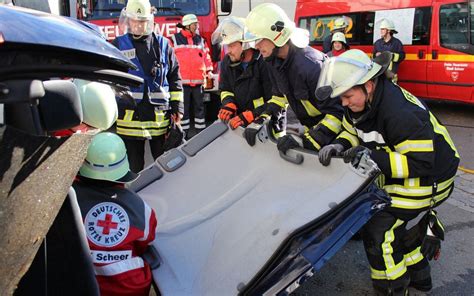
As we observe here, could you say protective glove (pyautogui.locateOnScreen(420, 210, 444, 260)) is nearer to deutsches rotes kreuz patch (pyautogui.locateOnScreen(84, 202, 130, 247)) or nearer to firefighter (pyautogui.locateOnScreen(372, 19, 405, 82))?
deutsches rotes kreuz patch (pyautogui.locateOnScreen(84, 202, 130, 247))

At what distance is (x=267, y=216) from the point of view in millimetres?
2420

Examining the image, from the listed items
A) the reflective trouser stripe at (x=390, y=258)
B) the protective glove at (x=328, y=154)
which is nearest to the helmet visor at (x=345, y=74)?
the protective glove at (x=328, y=154)

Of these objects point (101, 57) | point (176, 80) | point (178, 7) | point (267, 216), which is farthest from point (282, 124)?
point (178, 7)

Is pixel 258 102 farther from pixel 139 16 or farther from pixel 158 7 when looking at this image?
pixel 158 7

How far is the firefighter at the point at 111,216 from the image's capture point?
1.82 m

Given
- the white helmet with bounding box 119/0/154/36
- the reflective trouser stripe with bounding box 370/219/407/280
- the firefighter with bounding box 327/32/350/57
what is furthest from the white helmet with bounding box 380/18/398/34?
the reflective trouser stripe with bounding box 370/219/407/280

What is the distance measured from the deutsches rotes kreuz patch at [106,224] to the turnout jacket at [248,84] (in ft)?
6.38

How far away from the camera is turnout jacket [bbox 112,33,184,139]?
11.5 feet

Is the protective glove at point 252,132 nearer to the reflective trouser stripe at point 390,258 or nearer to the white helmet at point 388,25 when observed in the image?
the reflective trouser stripe at point 390,258

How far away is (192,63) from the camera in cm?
593

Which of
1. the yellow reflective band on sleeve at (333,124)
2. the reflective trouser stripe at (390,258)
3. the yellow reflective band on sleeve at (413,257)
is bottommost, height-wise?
the yellow reflective band on sleeve at (413,257)

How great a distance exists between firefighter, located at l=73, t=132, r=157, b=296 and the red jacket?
411cm

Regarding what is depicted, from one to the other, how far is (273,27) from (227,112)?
2.64ft

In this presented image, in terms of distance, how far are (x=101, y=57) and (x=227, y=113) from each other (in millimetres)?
2314
